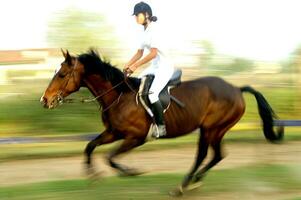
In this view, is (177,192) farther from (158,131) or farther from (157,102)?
(157,102)

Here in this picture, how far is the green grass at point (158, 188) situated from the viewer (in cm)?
747

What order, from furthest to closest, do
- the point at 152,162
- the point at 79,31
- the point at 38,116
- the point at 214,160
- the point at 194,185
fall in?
the point at 79,31, the point at 38,116, the point at 152,162, the point at 214,160, the point at 194,185

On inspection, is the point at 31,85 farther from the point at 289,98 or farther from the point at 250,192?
the point at 250,192

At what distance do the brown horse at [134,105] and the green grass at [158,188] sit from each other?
1.08 ft

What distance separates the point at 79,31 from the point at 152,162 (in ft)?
21.0

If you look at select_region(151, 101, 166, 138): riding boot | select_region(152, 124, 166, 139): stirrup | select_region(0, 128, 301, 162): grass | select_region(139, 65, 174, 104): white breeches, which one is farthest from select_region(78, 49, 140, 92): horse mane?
select_region(0, 128, 301, 162): grass

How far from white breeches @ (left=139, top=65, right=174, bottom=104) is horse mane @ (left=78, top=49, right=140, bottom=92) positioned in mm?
291

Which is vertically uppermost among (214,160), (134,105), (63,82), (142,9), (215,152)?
(142,9)

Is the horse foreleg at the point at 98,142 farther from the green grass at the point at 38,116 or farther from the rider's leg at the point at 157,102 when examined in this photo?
the green grass at the point at 38,116

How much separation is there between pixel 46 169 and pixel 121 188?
2927 mm

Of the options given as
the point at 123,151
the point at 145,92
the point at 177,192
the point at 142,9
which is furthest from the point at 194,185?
the point at 142,9

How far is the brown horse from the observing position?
7453 millimetres

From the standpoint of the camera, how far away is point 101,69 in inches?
303

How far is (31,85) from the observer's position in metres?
15.3
